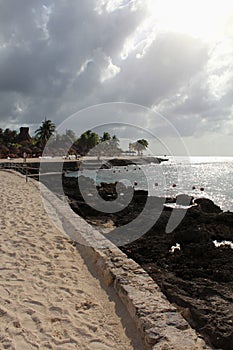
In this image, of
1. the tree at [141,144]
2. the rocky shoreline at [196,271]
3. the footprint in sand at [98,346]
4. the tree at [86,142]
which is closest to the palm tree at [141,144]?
the tree at [141,144]

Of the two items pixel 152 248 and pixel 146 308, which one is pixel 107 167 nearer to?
pixel 152 248

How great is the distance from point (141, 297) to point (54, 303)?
97 centimetres

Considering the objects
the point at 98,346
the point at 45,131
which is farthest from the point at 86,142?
the point at 98,346

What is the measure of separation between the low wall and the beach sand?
13cm

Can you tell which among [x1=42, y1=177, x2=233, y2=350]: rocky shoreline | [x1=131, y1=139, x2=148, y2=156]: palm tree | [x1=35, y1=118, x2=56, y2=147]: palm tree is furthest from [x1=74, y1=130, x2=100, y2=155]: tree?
[x1=42, y1=177, x2=233, y2=350]: rocky shoreline

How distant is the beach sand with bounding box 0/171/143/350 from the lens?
2.71 meters

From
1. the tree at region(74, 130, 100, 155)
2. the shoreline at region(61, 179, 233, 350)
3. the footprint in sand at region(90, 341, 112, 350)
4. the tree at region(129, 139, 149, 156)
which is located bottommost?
the shoreline at region(61, 179, 233, 350)

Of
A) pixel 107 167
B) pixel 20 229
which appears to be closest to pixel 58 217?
pixel 20 229

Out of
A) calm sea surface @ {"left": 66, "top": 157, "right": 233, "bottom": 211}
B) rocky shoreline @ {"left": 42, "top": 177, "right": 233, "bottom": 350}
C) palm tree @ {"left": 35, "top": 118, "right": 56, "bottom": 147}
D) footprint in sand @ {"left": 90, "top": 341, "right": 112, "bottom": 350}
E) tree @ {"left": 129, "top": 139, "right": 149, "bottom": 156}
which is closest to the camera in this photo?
footprint in sand @ {"left": 90, "top": 341, "right": 112, "bottom": 350}

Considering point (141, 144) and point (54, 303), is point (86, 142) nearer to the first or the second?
point (141, 144)

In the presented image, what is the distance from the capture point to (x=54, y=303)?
3.27 m

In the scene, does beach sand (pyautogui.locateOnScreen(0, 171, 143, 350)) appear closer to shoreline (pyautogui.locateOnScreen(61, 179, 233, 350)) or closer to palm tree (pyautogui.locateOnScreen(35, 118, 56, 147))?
shoreline (pyautogui.locateOnScreen(61, 179, 233, 350))

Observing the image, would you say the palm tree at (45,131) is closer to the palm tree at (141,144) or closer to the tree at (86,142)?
the tree at (86,142)

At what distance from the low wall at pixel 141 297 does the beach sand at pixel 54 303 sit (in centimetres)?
13
